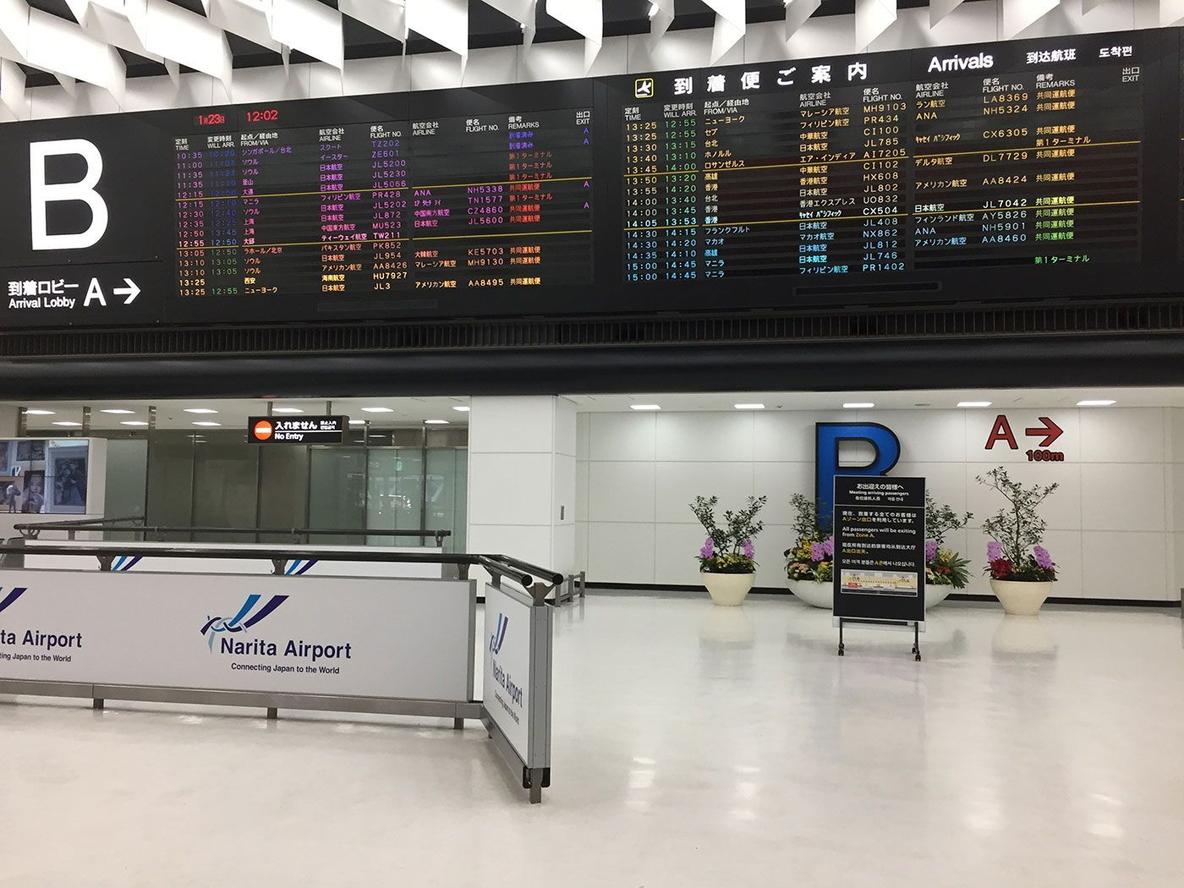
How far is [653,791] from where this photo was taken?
4184 millimetres

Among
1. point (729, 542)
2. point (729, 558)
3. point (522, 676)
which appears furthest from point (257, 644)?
point (729, 542)

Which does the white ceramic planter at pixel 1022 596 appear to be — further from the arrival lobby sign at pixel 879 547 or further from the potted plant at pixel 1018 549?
the arrival lobby sign at pixel 879 547

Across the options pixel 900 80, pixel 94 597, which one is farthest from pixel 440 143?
pixel 94 597

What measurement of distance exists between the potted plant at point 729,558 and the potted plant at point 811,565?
535mm

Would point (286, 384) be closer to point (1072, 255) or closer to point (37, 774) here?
point (37, 774)

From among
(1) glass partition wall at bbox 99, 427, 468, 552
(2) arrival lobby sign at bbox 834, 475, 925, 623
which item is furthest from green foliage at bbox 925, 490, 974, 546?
(1) glass partition wall at bbox 99, 427, 468, 552

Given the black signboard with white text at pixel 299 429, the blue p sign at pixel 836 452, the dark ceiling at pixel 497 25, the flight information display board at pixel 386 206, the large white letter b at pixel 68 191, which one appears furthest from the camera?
the blue p sign at pixel 836 452

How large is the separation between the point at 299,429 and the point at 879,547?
21.4 ft

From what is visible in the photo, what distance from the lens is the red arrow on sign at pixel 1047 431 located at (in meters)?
12.4

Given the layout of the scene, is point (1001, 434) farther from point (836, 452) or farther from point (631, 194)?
point (631, 194)

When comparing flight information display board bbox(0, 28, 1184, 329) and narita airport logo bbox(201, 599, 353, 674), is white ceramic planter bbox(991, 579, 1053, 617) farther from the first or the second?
narita airport logo bbox(201, 599, 353, 674)


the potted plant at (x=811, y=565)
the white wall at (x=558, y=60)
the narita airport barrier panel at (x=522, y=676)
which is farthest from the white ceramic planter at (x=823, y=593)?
the narita airport barrier panel at (x=522, y=676)

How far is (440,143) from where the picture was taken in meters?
7.77

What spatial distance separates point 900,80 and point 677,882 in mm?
6227
